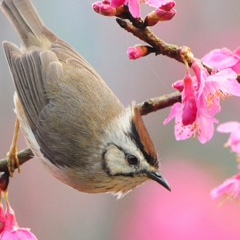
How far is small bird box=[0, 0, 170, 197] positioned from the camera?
190 cm

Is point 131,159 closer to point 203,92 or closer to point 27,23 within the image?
point 203,92

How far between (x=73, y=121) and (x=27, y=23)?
0.38 meters

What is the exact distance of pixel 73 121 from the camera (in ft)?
6.63

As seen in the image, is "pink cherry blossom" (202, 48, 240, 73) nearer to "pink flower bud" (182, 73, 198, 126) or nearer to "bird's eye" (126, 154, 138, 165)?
"pink flower bud" (182, 73, 198, 126)

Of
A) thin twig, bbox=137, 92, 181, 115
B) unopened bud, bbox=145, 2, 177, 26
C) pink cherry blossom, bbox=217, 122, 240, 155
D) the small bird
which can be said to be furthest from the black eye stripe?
unopened bud, bbox=145, 2, 177, 26

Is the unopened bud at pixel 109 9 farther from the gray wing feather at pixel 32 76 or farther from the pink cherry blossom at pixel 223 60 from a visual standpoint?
the gray wing feather at pixel 32 76

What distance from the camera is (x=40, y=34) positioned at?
7.19 feet

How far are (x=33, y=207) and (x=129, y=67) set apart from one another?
783mm

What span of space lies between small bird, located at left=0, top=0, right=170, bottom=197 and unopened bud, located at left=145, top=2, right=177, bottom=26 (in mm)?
307

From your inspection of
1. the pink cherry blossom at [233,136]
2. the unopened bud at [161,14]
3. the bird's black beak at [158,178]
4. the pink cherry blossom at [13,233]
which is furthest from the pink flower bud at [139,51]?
the pink cherry blossom at [13,233]

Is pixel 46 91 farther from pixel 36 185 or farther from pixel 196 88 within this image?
pixel 36 185

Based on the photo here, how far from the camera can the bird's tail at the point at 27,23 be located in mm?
2184

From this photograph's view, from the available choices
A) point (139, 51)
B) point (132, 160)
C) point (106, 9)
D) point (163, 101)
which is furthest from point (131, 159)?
point (106, 9)

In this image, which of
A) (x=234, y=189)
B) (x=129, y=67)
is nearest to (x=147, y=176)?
(x=234, y=189)
